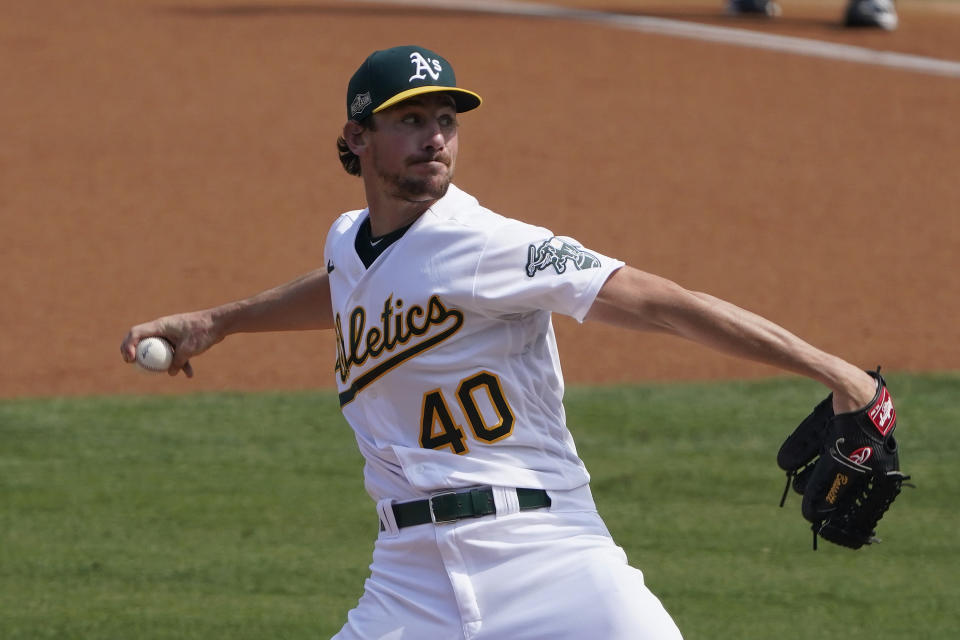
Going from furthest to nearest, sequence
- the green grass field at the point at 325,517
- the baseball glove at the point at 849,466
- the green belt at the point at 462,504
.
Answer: the green grass field at the point at 325,517
the green belt at the point at 462,504
the baseball glove at the point at 849,466

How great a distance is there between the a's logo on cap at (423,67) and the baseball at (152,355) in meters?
1.06

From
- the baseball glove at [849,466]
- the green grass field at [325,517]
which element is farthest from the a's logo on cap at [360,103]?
the green grass field at [325,517]

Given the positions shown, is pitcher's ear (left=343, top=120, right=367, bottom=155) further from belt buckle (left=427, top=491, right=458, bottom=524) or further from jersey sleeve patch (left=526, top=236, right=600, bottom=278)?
belt buckle (left=427, top=491, right=458, bottom=524)

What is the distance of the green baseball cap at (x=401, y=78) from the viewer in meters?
3.34

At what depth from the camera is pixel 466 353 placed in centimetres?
326

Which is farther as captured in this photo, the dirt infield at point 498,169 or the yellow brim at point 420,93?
the dirt infield at point 498,169

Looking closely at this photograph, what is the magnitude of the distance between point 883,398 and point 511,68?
12344 millimetres

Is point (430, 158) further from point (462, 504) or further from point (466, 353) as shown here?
point (462, 504)

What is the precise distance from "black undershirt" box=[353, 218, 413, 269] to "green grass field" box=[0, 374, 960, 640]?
2.19 m

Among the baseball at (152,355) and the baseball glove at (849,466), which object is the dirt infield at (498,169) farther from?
the baseball glove at (849,466)

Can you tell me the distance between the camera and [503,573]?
10.6 ft

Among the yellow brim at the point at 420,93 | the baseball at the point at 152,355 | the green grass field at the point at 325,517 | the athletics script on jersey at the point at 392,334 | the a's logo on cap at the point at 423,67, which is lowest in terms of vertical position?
the green grass field at the point at 325,517

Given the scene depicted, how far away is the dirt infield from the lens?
31.2 feet

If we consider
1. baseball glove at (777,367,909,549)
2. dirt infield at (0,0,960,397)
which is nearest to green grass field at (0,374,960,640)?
dirt infield at (0,0,960,397)
